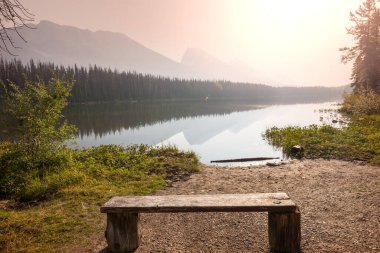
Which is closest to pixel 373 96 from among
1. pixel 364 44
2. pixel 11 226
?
pixel 364 44

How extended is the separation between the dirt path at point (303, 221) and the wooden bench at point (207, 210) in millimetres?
414

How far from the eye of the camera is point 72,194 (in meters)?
8.25

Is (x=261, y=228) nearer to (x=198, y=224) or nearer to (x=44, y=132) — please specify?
(x=198, y=224)

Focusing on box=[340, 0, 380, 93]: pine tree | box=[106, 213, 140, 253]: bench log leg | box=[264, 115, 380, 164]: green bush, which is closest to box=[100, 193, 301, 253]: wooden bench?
box=[106, 213, 140, 253]: bench log leg

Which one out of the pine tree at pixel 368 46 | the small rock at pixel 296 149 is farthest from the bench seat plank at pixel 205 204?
the pine tree at pixel 368 46

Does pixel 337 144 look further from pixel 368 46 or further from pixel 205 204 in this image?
pixel 368 46

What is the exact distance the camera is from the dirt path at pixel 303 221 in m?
5.21

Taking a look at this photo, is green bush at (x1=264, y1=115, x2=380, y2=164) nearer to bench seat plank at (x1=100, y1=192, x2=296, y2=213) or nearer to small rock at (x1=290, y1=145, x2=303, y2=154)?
small rock at (x1=290, y1=145, x2=303, y2=154)

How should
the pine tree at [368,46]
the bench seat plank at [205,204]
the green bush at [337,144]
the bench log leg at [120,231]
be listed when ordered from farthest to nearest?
the pine tree at [368,46] < the green bush at [337,144] < the bench log leg at [120,231] < the bench seat plank at [205,204]

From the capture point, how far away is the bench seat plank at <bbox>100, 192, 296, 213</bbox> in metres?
4.64

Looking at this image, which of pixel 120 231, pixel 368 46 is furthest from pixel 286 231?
pixel 368 46

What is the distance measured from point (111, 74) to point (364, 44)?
9623 cm

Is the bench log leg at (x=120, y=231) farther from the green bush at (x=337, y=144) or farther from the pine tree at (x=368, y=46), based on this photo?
the pine tree at (x=368, y=46)

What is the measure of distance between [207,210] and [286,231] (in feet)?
4.90
